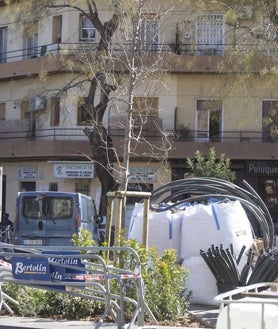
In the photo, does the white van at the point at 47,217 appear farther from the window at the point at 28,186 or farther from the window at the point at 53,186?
the window at the point at 28,186

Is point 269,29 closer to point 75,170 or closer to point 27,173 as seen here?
point 75,170

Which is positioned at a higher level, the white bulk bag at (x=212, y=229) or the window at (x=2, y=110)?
the window at (x=2, y=110)

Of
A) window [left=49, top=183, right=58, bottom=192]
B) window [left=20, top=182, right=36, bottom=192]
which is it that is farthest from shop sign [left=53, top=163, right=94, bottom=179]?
window [left=20, top=182, right=36, bottom=192]

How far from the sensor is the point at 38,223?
19.1 m

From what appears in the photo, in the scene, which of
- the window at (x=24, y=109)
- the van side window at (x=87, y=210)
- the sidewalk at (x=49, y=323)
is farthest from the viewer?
the window at (x=24, y=109)

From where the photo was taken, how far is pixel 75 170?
29406 mm

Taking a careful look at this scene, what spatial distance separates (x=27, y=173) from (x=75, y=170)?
10.8 ft

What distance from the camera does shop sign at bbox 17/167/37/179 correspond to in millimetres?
31438

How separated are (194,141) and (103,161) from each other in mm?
4456

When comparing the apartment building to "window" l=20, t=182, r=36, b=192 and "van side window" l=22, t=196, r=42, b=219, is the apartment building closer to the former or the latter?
"window" l=20, t=182, r=36, b=192

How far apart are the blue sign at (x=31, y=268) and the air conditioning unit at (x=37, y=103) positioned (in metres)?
20.4

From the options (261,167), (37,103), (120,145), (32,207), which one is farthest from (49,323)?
(261,167)

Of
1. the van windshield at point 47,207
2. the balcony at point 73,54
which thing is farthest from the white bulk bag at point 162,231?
the balcony at point 73,54

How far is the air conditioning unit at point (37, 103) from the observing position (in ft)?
92.6
